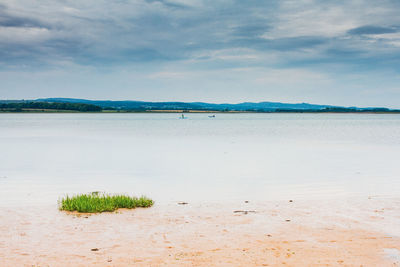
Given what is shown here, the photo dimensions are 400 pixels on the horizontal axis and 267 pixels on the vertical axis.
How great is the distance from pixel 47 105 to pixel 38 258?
20708cm

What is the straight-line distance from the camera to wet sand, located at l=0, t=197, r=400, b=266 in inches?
269

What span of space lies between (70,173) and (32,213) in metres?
9.12

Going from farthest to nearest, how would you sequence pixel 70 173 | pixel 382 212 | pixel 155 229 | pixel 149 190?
pixel 70 173
pixel 149 190
pixel 382 212
pixel 155 229

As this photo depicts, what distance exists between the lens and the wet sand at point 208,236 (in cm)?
682

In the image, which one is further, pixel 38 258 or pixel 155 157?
pixel 155 157

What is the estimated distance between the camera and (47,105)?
19950cm

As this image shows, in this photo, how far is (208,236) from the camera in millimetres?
8242

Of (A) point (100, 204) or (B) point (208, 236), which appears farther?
(A) point (100, 204)

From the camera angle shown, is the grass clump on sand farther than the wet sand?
Yes

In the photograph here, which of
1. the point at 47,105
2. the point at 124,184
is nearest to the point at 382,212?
the point at 124,184

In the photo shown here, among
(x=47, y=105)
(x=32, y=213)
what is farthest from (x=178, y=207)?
(x=47, y=105)

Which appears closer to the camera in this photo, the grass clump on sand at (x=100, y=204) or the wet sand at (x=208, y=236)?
the wet sand at (x=208, y=236)

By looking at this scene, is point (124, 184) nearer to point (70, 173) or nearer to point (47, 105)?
point (70, 173)

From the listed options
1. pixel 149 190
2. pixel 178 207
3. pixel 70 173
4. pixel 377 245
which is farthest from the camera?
pixel 70 173
